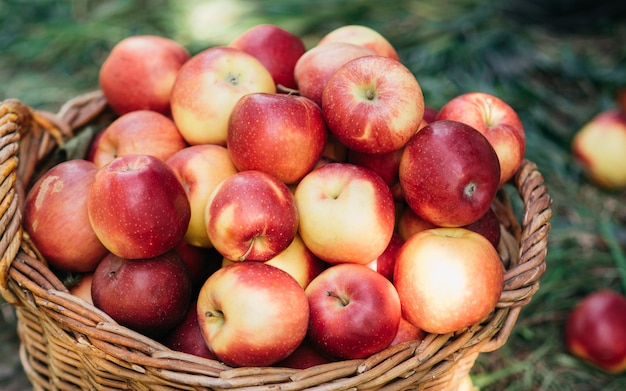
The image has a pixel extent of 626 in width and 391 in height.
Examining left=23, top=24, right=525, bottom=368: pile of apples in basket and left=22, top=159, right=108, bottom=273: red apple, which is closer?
left=23, top=24, right=525, bottom=368: pile of apples in basket

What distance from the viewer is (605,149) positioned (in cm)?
277

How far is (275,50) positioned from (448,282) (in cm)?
88

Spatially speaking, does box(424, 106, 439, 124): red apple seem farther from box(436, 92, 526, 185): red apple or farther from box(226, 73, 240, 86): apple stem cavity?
box(226, 73, 240, 86): apple stem cavity

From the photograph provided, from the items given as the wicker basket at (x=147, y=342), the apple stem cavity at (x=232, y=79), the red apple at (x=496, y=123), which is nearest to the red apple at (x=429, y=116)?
the red apple at (x=496, y=123)

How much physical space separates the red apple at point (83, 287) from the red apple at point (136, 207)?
240 mm

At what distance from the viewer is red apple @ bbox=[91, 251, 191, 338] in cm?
126

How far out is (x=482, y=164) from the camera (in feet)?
4.35

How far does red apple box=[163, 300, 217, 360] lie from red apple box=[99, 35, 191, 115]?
0.71 metres

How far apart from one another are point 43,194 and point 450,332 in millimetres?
979

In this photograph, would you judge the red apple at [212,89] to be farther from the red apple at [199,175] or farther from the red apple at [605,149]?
the red apple at [605,149]

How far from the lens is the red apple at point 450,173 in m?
1.32

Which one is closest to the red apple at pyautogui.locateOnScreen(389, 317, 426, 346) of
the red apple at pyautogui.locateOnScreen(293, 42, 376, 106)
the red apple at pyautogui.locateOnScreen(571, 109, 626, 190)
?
the red apple at pyautogui.locateOnScreen(293, 42, 376, 106)

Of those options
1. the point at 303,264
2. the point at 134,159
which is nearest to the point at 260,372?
the point at 303,264

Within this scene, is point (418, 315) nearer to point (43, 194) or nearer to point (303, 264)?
point (303, 264)
